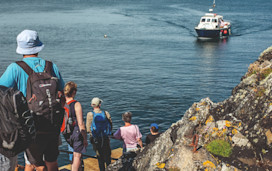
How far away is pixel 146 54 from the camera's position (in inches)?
1965

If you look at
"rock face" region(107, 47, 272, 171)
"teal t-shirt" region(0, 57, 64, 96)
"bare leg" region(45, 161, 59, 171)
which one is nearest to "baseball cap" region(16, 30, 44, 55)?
"teal t-shirt" region(0, 57, 64, 96)

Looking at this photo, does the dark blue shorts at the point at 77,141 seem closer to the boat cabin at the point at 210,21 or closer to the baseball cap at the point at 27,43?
the baseball cap at the point at 27,43

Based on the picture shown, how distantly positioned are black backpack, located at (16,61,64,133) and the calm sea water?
48.6 ft

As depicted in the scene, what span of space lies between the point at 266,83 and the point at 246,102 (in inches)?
21.4

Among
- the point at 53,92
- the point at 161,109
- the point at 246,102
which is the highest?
the point at 53,92

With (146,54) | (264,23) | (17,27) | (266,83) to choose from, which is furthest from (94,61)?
(264,23)

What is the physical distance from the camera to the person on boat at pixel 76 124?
525cm

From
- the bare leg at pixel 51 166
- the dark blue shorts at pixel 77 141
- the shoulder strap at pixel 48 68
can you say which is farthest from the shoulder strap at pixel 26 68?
the dark blue shorts at pixel 77 141

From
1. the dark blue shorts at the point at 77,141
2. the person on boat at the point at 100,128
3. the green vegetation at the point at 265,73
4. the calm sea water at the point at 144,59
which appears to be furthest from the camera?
the calm sea water at the point at 144,59

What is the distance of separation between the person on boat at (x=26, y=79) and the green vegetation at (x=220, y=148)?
8.01 feet

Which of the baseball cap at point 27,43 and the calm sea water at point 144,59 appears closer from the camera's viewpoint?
the baseball cap at point 27,43

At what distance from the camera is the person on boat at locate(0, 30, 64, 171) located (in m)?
3.66

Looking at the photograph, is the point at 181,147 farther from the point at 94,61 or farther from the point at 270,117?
the point at 94,61

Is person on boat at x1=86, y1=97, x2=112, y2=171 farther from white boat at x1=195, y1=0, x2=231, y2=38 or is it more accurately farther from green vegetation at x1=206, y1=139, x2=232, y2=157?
white boat at x1=195, y1=0, x2=231, y2=38
